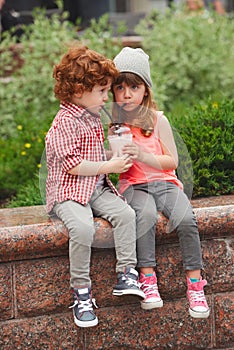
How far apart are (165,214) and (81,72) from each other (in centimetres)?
89

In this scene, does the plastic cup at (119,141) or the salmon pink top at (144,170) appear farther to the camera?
the salmon pink top at (144,170)

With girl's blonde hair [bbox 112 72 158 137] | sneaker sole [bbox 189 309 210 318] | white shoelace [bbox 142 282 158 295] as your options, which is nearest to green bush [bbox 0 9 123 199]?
girl's blonde hair [bbox 112 72 158 137]

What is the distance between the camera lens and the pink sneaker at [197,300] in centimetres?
385

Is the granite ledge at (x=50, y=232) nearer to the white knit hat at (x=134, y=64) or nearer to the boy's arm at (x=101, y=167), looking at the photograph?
the boy's arm at (x=101, y=167)

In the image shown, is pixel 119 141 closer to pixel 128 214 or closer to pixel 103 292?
pixel 128 214

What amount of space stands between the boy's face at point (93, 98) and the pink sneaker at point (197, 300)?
1.06 metres

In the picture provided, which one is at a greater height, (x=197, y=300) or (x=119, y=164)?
(x=119, y=164)

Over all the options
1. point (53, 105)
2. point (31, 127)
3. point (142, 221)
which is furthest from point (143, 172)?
point (53, 105)

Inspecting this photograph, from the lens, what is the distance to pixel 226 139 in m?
4.76

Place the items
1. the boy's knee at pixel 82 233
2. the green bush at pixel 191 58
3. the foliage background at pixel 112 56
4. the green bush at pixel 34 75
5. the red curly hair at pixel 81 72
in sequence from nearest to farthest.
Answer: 1. the boy's knee at pixel 82 233
2. the red curly hair at pixel 81 72
3. the foliage background at pixel 112 56
4. the green bush at pixel 34 75
5. the green bush at pixel 191 58

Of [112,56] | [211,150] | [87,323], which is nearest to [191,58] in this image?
[112,56]

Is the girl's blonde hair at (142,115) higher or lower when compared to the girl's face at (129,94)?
lower

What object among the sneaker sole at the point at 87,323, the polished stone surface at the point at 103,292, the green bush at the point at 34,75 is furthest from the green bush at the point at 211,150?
the green bush at the point at 34,75

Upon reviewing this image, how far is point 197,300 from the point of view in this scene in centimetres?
387
